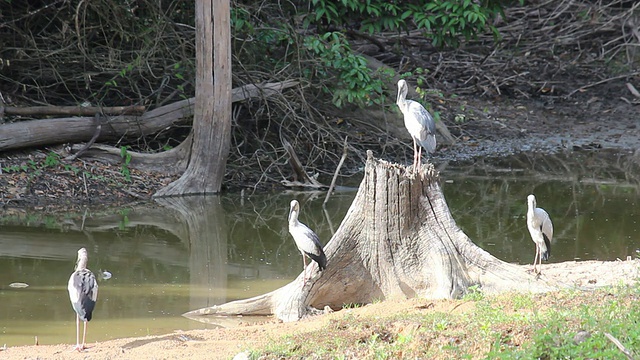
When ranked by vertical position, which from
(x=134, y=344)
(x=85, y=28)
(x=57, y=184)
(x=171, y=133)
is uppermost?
(x=85, y=28)

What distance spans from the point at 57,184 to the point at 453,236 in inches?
260

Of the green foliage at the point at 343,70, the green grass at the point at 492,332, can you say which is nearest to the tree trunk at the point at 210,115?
the green foliage at the point at 343,70

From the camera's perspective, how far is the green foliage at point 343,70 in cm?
1399

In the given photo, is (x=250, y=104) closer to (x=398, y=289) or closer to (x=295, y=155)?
(x=295, y=155)

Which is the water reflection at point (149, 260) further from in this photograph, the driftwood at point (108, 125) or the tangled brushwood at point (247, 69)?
the tangled brushwood at point (247, 69)

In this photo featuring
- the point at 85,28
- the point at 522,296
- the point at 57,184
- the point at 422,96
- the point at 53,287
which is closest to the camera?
the point at 522,296

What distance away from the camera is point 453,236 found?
7883 millimetres

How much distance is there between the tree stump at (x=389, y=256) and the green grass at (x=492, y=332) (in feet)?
3.40

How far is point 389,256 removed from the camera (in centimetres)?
796

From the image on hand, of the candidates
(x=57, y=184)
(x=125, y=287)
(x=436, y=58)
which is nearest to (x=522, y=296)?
(x=125, y=287)

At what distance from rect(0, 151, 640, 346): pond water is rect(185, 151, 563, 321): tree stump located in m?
0.83

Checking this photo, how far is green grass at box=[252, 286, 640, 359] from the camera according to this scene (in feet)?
16.8

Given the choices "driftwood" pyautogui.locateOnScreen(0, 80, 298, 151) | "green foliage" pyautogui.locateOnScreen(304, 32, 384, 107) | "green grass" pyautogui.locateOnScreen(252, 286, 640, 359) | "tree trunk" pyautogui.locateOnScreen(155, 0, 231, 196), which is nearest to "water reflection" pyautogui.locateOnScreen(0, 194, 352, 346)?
"tree trunk" pyautogui.locateOnScreen(155, 0, 231, 196)

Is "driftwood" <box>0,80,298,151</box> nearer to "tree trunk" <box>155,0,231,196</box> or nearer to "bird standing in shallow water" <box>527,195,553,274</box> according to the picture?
"tree trunk" <box>155,0,231,196</box>
